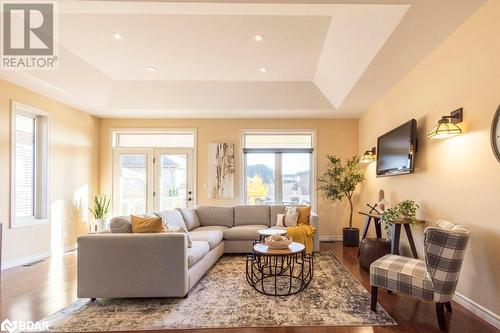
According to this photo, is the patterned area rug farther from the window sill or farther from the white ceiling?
the white ceiling

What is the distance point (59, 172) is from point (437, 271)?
5.86 m

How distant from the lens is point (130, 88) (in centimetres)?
544

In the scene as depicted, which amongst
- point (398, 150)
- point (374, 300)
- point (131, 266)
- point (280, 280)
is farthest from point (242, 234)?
point (398, 150)

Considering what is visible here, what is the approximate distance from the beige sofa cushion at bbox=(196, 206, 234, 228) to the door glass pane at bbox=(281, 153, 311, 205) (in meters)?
1.54

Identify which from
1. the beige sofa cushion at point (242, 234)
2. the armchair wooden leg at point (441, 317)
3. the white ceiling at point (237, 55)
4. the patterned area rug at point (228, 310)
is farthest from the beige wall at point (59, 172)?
the armchair wooden leg at point (441, 317)

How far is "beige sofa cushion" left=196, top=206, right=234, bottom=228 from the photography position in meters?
5.48

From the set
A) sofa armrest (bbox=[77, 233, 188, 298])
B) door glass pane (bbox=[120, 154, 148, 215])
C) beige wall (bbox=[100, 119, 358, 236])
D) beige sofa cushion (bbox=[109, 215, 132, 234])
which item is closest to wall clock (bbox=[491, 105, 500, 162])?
sofa armrest (bbox=[77, 233, 188, 298])

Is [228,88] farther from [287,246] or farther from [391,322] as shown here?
[391,322]

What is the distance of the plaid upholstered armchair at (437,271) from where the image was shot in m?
2.29

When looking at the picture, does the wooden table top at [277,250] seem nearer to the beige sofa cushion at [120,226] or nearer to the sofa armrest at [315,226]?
the beige sofa cushion at [120,226]

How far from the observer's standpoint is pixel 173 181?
6473 millimetres

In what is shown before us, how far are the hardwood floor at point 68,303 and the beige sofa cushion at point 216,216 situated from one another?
2197mm

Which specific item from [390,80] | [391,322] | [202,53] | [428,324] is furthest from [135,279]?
[390,80]

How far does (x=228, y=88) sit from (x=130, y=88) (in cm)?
187
